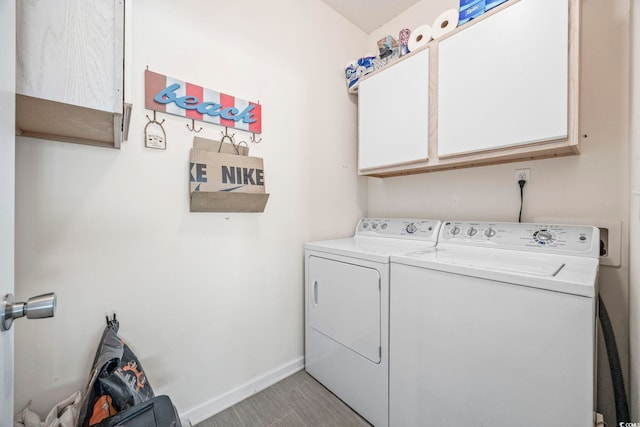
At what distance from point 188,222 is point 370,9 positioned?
2.10m

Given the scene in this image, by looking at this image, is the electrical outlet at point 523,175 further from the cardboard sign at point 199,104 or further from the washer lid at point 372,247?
the cardboard sign at point 199,104

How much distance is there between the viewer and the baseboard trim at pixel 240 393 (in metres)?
1.42

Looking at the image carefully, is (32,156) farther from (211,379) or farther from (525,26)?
(525,26)

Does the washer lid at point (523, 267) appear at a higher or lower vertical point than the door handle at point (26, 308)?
lower

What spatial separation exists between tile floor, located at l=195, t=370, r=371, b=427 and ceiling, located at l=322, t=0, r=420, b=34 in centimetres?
278

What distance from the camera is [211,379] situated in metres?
1.48

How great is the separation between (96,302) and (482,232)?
199cm

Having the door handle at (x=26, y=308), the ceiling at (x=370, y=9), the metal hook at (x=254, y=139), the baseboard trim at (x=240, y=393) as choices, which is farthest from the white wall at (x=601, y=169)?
the door handle at (x=26, y=308)

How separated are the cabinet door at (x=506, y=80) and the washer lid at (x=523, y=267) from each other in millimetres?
554

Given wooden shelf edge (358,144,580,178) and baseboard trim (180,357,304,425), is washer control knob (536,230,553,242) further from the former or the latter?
baseboard trim (180,357,304,425)

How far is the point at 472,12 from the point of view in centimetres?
140

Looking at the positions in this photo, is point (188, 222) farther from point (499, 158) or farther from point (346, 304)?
point (499, 158)

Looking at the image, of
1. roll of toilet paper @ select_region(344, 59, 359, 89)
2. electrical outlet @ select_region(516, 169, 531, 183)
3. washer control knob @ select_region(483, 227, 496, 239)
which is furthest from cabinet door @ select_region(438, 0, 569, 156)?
roll of toilet paper @ select_region(344, 59, 359, 89)

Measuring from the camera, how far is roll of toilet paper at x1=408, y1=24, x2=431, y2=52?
1.58 m
